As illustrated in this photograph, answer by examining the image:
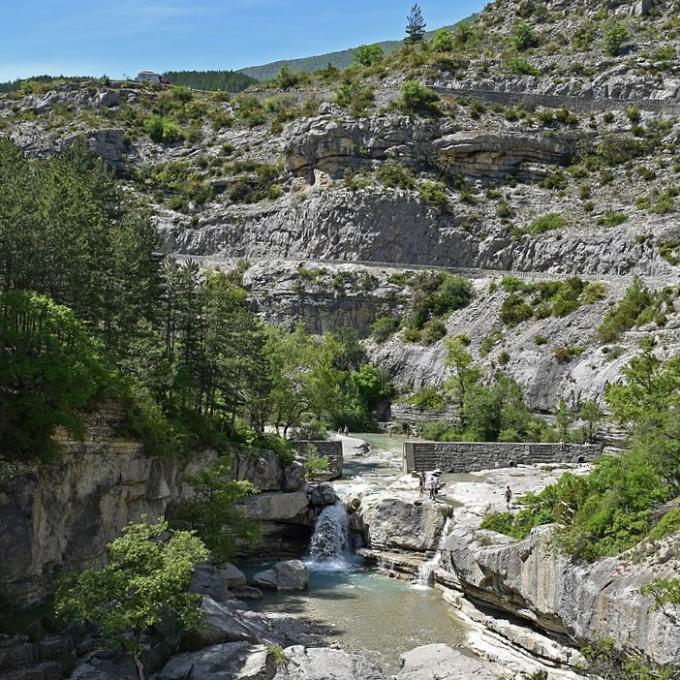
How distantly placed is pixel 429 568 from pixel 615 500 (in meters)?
10.0

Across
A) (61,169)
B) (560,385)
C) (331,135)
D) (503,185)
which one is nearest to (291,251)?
(331,135)

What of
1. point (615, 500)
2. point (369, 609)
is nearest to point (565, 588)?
point (615, 500)

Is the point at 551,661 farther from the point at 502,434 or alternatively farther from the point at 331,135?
the point at 331,135

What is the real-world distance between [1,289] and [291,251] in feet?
173

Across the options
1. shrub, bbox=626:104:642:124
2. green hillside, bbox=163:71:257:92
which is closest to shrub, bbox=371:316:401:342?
shrub, bbox=626:104:642:124

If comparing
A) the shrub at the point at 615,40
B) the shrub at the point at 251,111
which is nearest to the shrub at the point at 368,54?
the shrub at the point at 251,111

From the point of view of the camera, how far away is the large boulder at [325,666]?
21.3m

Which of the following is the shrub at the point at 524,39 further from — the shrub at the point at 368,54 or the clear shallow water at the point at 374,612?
the clear shallow water at the point at 374,612

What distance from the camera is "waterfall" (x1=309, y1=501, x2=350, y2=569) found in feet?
115

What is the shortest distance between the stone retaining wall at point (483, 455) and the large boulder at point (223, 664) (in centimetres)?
2364

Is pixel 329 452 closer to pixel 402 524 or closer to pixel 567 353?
pixel 402 524

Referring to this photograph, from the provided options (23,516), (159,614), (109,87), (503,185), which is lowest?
(159,614)

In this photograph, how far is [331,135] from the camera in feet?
275

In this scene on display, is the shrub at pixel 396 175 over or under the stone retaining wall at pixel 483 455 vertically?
over
